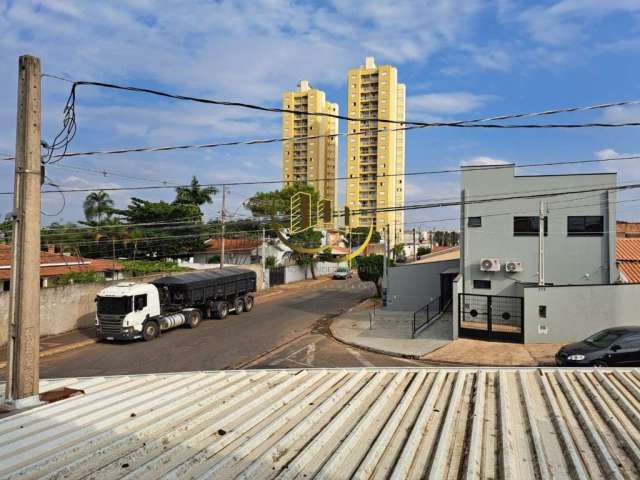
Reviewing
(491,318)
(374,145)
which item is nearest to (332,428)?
(491,318)

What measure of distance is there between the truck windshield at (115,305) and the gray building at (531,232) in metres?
15.3

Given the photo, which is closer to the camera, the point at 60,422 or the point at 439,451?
the point at 439,451

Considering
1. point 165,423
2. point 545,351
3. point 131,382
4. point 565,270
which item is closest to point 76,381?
point 131,382

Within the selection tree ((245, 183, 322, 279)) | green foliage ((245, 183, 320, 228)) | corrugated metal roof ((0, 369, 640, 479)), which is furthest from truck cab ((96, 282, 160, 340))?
green foliage ((245, 183, 320, 228))

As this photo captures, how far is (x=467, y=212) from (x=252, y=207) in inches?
1475

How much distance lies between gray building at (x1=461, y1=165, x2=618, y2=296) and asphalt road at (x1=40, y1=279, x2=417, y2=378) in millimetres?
8107

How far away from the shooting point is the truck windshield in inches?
744

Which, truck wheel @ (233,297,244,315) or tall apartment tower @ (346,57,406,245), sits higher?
tall apartment tower @ (346,57,406,245)

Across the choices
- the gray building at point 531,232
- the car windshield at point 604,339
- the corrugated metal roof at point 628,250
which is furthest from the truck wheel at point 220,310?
the corrugated metal roof at point 628,250

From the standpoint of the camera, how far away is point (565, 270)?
21.6 m

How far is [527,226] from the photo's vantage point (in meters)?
21.8

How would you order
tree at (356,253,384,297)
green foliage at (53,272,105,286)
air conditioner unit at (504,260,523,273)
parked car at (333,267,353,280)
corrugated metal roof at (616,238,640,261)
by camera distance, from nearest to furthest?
1. air conditioner unit at (504,260,523,273)
2. green foliage at (53,272,105,286)
3. corrugated metal roof at (616,238,640,261)
4. tree at (356,253,384,297)
5. parked car at (333,267,353,280)

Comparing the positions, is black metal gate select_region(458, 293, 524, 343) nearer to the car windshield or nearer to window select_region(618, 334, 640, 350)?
the car windshield

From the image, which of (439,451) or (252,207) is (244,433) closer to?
(439,451)
